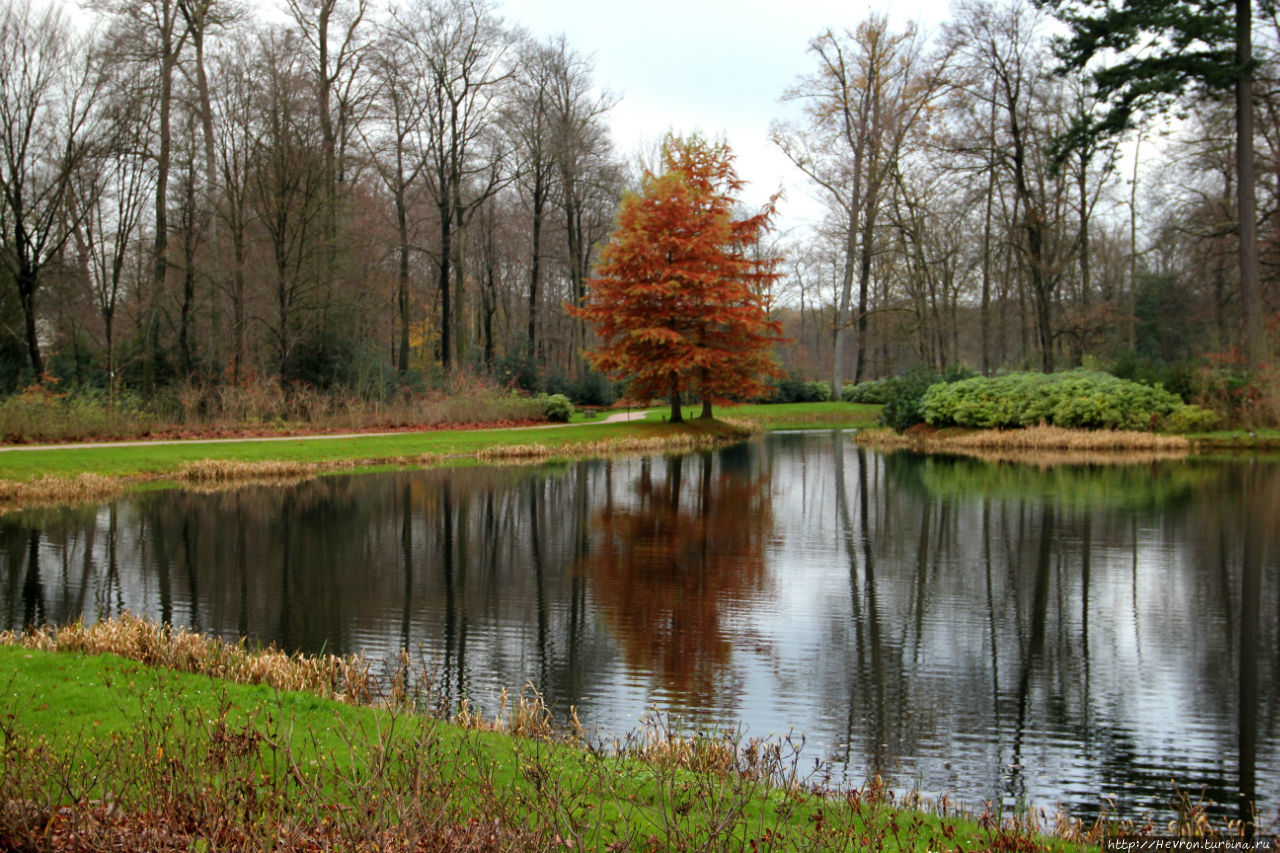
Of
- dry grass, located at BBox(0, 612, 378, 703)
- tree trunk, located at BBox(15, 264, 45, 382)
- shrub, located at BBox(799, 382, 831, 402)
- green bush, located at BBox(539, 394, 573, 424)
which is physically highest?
tree trunk, located at BBox(15, 264, 45, 382)

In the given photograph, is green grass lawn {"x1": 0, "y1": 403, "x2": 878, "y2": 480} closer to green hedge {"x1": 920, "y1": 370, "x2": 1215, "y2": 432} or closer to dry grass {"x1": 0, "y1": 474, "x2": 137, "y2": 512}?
dry grass {"x1": 0, "y1": 474, "x2": 137, "y2": 512}

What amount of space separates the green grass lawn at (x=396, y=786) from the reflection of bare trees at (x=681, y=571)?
6.53 ft

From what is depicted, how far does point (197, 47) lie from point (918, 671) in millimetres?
27991

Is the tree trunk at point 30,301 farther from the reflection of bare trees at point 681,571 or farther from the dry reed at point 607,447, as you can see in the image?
the reflection of bare trees at point 681,571

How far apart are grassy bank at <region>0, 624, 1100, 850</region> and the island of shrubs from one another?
22.1 m

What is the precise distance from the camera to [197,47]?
27031 mm

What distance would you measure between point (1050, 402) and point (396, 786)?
81.8ft

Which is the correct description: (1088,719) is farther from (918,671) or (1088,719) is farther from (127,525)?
(127,525)

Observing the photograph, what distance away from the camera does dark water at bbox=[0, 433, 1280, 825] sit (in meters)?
5.73

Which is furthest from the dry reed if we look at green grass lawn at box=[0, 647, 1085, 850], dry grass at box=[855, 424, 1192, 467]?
green grass lawn at box=[0, 647, 1085, 850]

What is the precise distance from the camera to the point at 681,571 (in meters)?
10.5

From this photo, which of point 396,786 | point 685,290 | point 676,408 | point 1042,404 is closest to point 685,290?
point 685,290

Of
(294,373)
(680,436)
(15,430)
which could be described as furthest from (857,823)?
(294,373)

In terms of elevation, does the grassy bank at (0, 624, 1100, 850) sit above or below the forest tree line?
below
